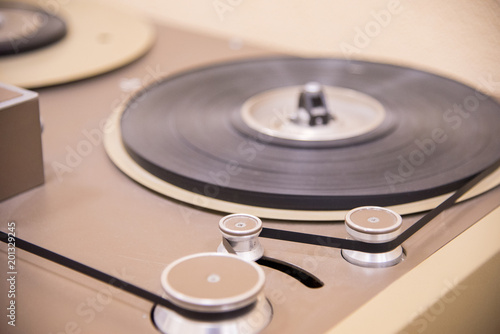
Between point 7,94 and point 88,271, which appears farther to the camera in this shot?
point 7,94

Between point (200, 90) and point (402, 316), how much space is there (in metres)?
0.50

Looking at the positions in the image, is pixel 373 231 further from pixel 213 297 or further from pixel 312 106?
pixel 312 106

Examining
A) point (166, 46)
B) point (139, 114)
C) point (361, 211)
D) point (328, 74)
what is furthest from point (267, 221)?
point (166, 46)

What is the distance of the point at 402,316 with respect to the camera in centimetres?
54

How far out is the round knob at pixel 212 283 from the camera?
473mm

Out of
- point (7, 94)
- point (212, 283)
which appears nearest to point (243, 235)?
point (212, 283)

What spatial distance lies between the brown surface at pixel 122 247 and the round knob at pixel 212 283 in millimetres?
48

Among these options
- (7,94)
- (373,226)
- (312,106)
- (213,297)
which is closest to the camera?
(213,297)

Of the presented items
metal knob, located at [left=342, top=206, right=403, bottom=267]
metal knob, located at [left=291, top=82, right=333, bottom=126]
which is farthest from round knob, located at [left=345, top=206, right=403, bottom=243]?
metal knob, located at [left=291, top=82, right=333, bottom=126]

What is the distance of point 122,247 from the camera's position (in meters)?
0.63

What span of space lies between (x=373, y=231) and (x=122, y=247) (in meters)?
0.24

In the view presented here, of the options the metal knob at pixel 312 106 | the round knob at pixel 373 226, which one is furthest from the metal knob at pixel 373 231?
the metal knob at pixel 312 106

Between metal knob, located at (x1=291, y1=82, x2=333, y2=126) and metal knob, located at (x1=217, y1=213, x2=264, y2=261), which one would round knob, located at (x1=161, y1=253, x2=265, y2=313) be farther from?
metal knob, located at (x1=291, y1=82, x2=333, y2=126)

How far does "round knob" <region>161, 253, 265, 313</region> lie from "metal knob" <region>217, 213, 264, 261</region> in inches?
2.3
